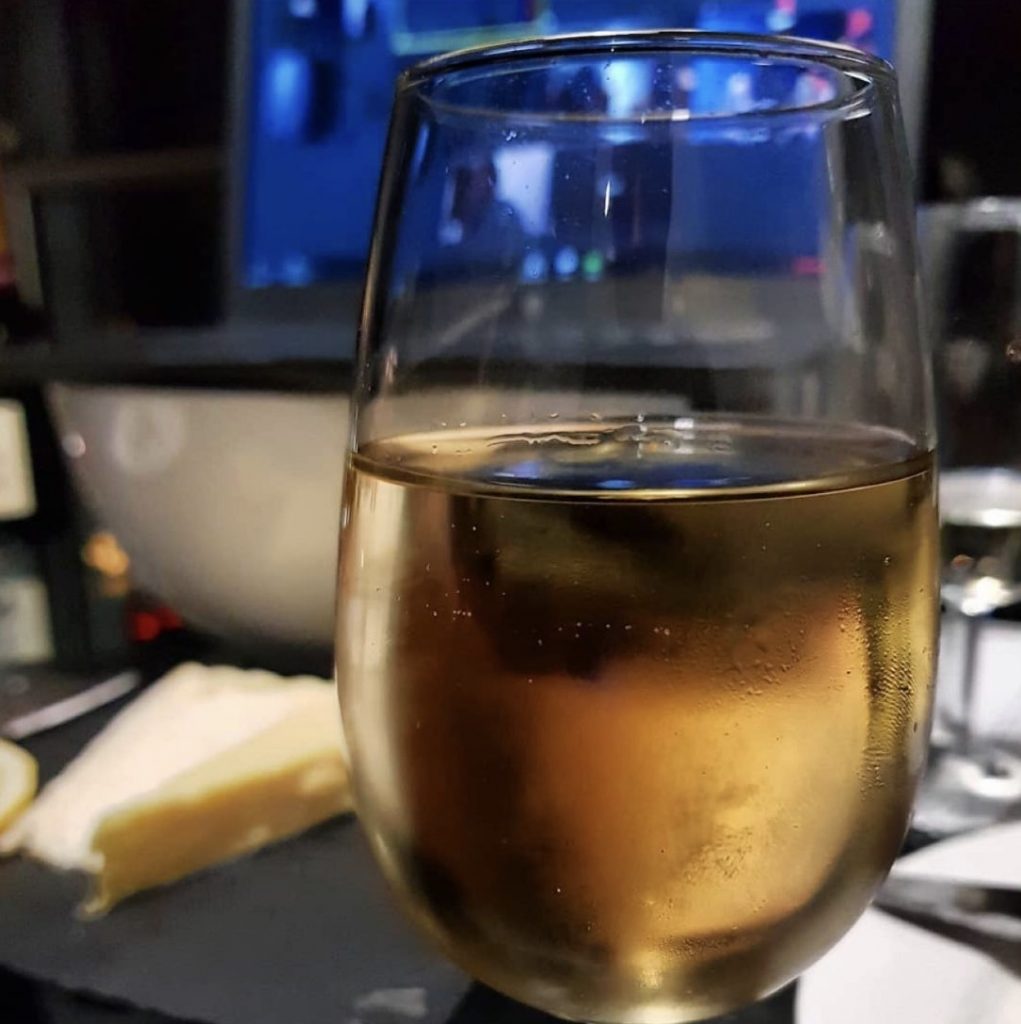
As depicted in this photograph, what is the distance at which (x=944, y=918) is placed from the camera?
1.57ft

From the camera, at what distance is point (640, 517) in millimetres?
272

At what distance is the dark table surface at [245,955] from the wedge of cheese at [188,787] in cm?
1

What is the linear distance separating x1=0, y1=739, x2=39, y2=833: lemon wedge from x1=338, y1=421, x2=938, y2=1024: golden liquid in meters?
0.38

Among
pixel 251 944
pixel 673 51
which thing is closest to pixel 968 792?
pixel 251 944

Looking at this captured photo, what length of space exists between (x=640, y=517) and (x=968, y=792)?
0.47 m

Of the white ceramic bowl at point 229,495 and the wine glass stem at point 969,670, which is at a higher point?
the white ceramic bowl at point 229,495

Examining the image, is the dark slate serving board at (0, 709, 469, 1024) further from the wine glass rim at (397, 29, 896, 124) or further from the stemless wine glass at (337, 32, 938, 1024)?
the wine glass rim at (397, 29, 896, 124)

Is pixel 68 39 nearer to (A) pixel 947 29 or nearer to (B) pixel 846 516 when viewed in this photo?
(A) pixel 947 29

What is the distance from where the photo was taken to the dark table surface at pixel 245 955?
1.50 feet

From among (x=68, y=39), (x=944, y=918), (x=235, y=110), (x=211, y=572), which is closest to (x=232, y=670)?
(x=211, y=572)

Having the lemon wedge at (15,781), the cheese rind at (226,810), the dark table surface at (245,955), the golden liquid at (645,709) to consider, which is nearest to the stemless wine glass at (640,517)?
the golden liquid at (645,709)

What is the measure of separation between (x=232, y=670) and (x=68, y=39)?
1183mm

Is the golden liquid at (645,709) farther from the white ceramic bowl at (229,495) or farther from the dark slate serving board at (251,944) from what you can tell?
the white ceramic bowl at (229,495)

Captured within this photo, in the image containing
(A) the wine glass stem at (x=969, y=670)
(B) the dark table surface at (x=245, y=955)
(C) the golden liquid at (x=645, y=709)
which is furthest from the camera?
(A) the wine glass stem at (x=969, y=670)
